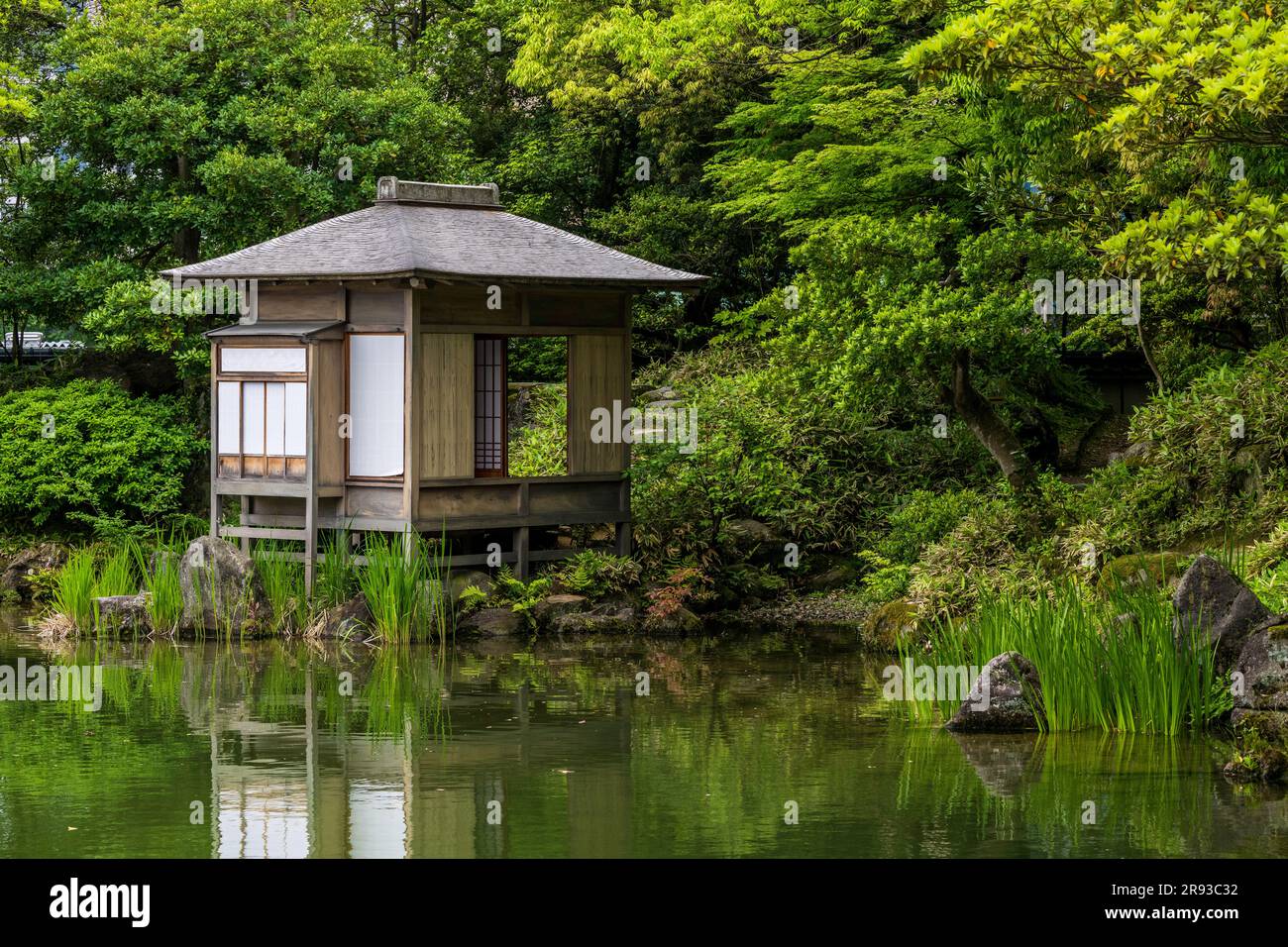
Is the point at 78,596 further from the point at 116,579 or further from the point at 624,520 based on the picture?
the point at 624,520

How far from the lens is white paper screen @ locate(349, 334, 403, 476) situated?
58.2 ft

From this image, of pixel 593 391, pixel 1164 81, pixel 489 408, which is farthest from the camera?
pixel 489 408

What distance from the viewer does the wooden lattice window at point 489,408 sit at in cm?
1938

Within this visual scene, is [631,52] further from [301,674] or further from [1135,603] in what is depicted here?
[1135,603]

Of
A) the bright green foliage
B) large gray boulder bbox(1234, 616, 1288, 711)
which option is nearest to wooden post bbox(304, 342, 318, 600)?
the bright green foliage

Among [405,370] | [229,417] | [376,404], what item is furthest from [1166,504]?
[229,417]

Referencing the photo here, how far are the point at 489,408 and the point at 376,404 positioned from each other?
2.00 meters

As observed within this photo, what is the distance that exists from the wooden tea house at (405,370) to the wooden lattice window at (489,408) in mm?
77

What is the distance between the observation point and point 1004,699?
12.2m

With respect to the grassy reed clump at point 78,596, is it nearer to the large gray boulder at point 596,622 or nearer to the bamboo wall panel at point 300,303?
the bamboo wall panel at point 300,303

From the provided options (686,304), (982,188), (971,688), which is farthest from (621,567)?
(686,304)

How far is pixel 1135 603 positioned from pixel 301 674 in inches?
278

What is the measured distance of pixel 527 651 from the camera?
653 inches

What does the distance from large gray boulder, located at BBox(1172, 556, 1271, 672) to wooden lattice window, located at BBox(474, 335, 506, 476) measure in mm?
9187
